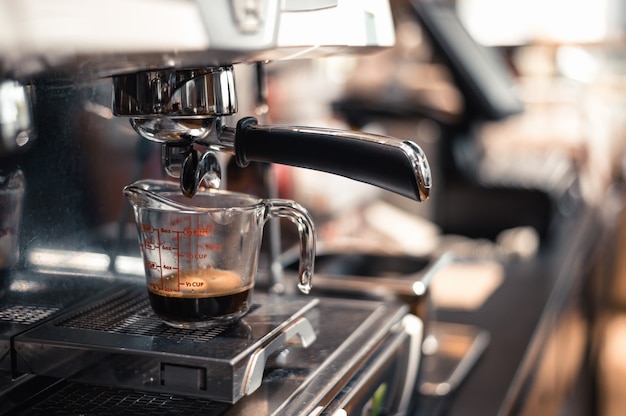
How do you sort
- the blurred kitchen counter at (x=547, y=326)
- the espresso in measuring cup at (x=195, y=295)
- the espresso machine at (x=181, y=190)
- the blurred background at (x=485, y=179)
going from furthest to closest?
the blurred background at (x=485, y=179)
the blurred kitchen counter at (x=547, y=326)
the espresso in measuring cup at (x=195, y=295)
the espresso machine at (x=181, y=190)

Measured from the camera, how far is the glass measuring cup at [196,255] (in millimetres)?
632

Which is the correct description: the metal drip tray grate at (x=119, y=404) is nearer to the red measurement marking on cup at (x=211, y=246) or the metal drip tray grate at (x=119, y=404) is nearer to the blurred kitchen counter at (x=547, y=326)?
the red measurement marking on cup at (x=211, y=246)

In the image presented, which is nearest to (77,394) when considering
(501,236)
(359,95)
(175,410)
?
(175,410)

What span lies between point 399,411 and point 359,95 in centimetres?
157

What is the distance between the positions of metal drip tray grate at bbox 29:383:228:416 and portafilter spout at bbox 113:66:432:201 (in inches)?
6.6

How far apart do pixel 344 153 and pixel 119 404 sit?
251 millimetres

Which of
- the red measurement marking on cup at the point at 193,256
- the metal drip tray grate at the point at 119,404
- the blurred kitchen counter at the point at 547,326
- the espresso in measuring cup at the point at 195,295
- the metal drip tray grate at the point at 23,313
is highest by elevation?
the red measurement marking on cup at the point at 193,256

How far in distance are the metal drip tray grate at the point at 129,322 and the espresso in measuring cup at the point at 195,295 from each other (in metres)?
0.01

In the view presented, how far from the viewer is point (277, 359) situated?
27.2 inches

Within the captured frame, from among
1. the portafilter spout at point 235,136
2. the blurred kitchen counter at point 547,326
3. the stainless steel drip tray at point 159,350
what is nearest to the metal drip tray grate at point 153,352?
the stainless steel drip tray at point 159,350

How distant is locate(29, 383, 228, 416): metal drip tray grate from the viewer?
593mm

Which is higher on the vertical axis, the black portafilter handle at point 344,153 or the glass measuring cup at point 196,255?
the black portafilter handle at point 344,153

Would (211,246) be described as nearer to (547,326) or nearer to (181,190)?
(181,190)

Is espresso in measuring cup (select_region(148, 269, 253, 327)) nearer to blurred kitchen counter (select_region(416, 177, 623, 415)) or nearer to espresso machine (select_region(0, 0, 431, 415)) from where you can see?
espresso machine (select_region(0, 0, 431, 415))
